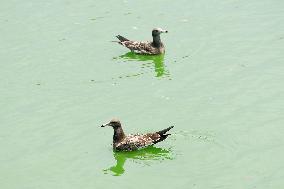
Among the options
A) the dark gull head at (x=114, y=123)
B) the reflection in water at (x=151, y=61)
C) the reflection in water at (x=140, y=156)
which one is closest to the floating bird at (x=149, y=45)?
the reflection in water at (x=151, y=61)

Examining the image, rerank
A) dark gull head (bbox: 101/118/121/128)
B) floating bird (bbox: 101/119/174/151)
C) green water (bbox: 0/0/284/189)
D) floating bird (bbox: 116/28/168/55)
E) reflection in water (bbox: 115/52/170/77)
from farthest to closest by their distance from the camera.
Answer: floating bird (bbox: 116/28/168/55) < reflection in water (bbox: 115/52/170/77) < dark gull head (bbox: 101/118/121/128) < floating bird (bbox: 101/119/174/151) < green water (bbox: 0/0/284/189)

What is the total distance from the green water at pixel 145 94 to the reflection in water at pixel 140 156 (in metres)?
0.03

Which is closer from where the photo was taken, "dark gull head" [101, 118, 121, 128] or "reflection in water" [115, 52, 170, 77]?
"dark gull head" [101, 118, 121, 128]

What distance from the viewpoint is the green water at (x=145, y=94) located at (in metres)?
16.7

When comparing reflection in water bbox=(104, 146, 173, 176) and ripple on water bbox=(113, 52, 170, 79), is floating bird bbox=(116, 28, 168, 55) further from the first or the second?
reflection in water bbox=(104, 146, 173, 176)

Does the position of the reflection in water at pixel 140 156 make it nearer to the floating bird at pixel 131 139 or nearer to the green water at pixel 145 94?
the green water at pixel 145 94

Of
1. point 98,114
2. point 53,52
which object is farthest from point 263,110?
point 53,52

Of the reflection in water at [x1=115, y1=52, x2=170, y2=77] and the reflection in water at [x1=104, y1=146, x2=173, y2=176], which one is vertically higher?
the reflection in water at [x1=115, y1=52, x2=170, y2=77]

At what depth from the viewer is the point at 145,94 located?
21.0m

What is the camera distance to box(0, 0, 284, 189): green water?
16688 millimetres

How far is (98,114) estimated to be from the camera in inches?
783

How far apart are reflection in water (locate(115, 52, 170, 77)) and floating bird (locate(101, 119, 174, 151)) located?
16.3ft

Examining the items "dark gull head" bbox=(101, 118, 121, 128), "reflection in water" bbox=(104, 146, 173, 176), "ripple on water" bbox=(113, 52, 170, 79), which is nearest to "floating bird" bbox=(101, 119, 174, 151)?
"dark gull head" bbox=(101, 118, 121, 128)

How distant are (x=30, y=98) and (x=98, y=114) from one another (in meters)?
2.88
